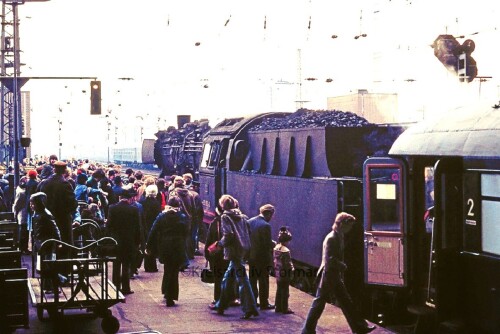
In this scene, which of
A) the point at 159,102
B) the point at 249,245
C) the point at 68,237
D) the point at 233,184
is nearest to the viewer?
the point at 249,245

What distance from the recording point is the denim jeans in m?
10.8

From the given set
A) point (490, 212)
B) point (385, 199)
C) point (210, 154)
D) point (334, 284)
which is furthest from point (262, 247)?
point (210, 154)

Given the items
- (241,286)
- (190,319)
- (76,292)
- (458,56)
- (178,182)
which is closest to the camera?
(76,292)

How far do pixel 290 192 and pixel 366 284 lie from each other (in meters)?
3.48

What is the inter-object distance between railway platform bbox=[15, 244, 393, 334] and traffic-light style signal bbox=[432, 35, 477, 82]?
4853 mm

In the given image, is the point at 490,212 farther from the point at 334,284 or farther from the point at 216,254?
the point at 216,254

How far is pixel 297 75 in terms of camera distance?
30.7 metres

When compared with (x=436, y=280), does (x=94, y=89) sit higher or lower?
higher

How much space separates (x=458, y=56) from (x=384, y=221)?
13.9ft

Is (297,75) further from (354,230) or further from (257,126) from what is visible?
(354,230)

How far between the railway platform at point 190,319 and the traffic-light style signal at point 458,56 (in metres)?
4.85

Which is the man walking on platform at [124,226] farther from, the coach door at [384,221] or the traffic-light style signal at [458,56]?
the traffic-light style signal at [458,56]

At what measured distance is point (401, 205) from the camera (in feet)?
35.7

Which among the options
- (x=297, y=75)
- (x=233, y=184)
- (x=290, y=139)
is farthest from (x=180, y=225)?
(x=297, y=75)
